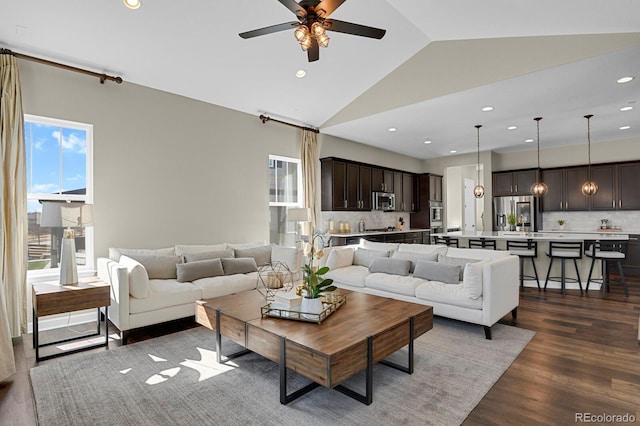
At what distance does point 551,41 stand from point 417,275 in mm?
3083

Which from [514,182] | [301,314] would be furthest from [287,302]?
[514,182]

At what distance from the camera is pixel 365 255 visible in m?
5.25

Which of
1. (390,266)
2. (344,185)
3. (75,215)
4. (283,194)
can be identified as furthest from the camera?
(344,185)

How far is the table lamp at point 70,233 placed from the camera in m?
3.42

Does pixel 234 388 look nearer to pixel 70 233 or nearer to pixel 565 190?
pixel 70 233

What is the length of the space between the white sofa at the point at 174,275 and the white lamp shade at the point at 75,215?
0.55 metres

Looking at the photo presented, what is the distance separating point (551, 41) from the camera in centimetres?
384

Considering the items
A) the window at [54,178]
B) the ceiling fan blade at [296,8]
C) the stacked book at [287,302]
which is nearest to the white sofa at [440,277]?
the stacked book at [287,302]

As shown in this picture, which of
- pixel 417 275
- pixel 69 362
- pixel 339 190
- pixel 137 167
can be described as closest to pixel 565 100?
pixel 417 275

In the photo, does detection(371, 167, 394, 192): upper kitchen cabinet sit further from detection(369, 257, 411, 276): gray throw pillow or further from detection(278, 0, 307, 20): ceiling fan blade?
detection(278, 0, 307, 20): ceiling fan blade

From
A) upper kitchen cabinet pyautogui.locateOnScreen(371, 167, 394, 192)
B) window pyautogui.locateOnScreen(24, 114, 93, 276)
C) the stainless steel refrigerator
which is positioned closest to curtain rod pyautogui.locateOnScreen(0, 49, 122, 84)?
window pyautogui.locateOnScreen(24, 114, 93, 276)

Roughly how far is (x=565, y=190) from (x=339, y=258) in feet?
21.0

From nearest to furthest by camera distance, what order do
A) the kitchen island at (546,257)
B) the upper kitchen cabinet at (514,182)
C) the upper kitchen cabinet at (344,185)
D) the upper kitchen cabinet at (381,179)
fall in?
the kitchen island at (546,257) < the upper kitchen cabinet at (344,185) < the upper kitchen cabinet at (381,179) < the upper kitchen cabinet at (514,182)

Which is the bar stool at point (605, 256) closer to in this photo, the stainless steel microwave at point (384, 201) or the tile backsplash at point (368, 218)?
the stainless steel microwave at point (384, 201)
